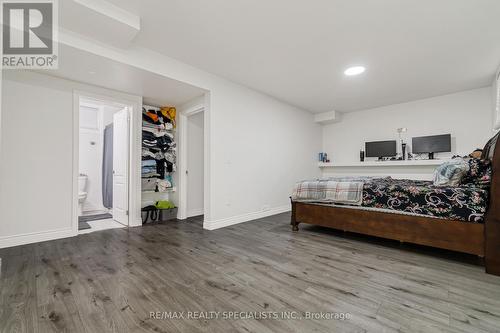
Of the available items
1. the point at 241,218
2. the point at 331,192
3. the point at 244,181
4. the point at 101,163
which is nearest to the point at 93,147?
the point at 101,163

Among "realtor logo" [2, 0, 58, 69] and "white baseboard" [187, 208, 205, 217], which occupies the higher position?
"realtor logo" [2, 0, 58, 69]

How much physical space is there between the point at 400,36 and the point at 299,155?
3175 millimetres

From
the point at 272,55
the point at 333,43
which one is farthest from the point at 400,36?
the point at 272,55

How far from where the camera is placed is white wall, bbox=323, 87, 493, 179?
165 inches

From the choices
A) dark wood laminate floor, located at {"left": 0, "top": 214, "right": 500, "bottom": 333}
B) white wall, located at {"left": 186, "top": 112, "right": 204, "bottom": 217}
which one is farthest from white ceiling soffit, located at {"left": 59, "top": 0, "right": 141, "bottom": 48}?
dark wood laminate floor, located at {"left": 0, "top": 214, "right": 500, "bottom": 333}

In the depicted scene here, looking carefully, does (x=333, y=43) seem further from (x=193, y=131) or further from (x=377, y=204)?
(x=193, y=131)

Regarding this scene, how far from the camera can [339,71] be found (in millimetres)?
3426

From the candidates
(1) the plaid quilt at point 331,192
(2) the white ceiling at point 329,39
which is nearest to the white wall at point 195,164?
(2) the white ceiling at point 329,39

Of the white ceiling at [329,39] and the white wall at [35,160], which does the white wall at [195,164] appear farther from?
the white wall at [35,160]

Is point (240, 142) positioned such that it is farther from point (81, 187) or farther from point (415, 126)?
point (415, 126)

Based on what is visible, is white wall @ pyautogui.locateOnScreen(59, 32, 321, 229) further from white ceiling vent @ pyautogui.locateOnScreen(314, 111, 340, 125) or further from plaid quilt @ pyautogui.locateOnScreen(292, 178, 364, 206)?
plaid quilt @ pyautogui.locateOnScreen(292, 178, 364, 206)

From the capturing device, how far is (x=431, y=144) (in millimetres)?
4555

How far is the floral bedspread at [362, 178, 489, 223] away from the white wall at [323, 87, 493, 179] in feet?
9.84

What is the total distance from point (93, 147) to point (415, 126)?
7.49m
